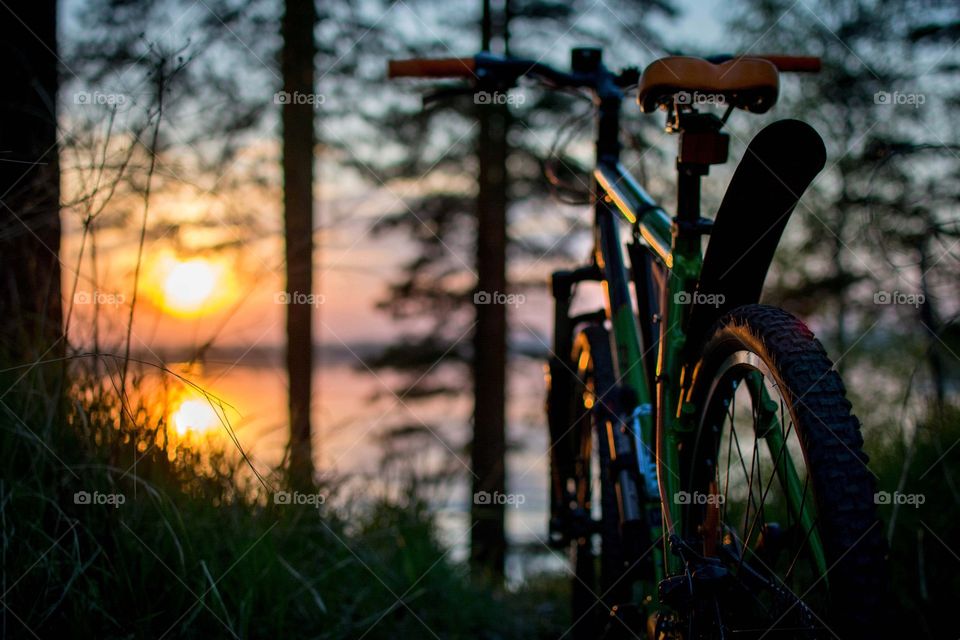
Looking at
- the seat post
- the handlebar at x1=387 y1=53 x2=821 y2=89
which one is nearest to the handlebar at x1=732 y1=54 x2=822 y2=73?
the handlebar at x1=387 y1=53 x2=821 y2=89

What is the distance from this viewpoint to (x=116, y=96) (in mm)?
2291

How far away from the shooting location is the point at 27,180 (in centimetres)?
321

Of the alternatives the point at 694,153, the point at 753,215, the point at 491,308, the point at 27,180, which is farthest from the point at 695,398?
the point at 491,308

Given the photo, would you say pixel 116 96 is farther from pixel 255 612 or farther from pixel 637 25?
pixel 637 25

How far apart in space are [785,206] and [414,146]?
30.5 feet

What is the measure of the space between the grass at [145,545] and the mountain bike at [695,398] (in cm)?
80

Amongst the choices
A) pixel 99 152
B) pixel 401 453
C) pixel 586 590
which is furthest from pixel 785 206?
pixel 401 453

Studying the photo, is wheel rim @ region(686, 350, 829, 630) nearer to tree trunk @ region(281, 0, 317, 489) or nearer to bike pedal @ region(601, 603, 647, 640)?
bike pedal @ region(601, 603, 647, 640)

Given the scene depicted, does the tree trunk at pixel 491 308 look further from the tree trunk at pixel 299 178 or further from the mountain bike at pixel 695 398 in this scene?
the mountain bike at pixel 695 398

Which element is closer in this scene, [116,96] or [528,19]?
[116,96]

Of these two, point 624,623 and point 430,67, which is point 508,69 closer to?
point 430,67

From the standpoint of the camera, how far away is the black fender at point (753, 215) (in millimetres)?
1433

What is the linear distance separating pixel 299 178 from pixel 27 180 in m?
4.51

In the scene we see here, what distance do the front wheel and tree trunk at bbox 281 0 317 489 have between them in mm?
5736
